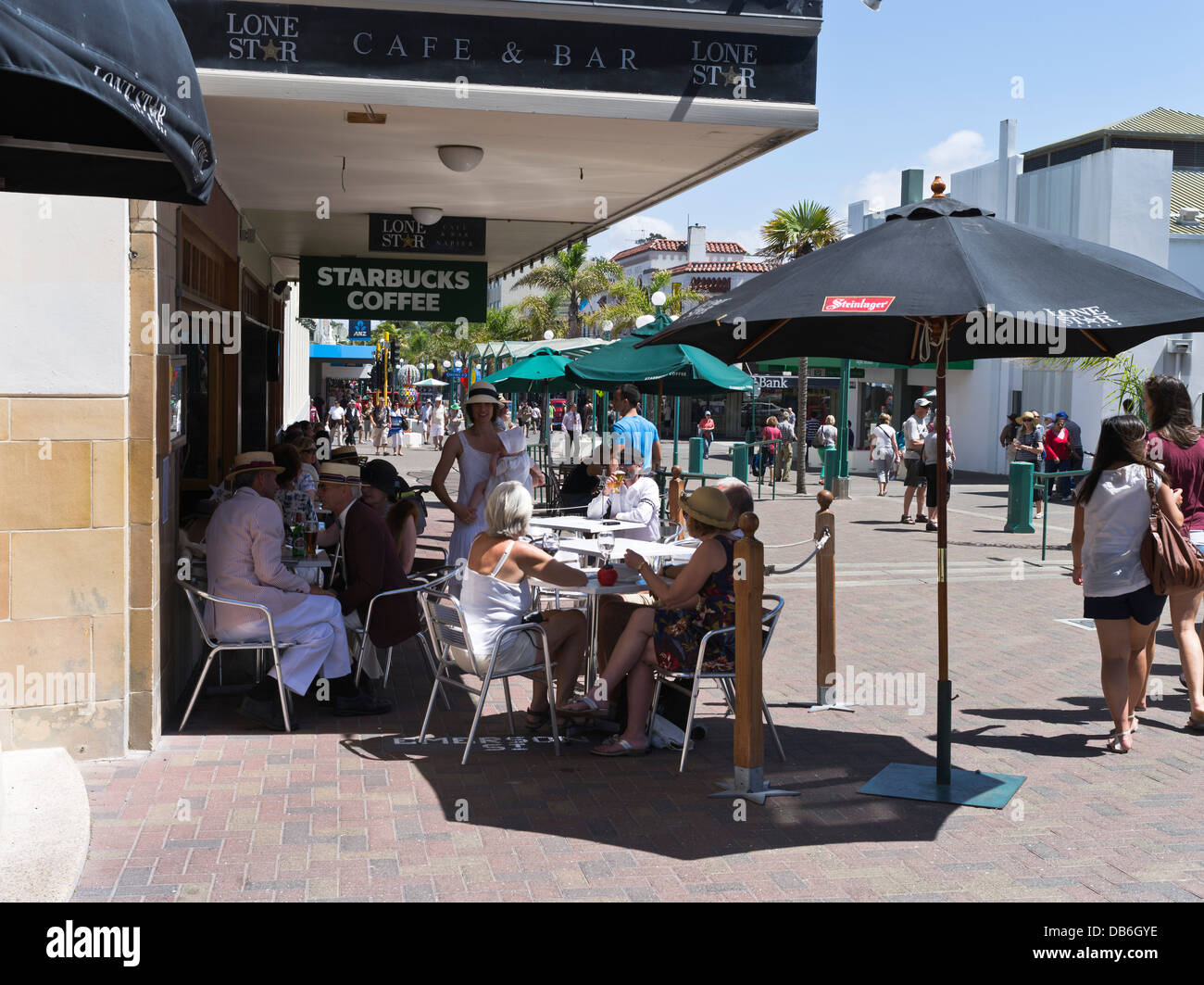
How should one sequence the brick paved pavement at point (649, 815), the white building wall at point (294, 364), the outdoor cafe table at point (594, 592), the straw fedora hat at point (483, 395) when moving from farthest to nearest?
the white building wall at point (294, 364) → the straw fedora hat at point (483, 395) → the outdoor cafe table at point (594, 592) → the brick paved pavement at point (649, 815)

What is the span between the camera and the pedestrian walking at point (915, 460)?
683 inches

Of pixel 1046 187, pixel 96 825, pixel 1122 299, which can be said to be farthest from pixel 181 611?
pixel 1046 187

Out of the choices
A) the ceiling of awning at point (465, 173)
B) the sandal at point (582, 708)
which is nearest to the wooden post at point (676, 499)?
the ceiling of awning at point (465, 173)

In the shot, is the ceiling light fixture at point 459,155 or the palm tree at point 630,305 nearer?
the ceiling light fixture at point 459,155

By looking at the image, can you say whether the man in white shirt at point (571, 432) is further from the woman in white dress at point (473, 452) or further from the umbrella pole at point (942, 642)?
the umbrella pole at point (942, 642)

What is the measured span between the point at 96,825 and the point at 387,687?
8.78 feet

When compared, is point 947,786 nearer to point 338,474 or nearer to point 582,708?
point 582,708

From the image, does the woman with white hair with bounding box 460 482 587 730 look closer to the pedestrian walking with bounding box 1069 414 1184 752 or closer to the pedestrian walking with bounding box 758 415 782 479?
the pedestrian walking with bounding box 1069 414 1184 752

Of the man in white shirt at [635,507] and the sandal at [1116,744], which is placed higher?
the man in white shirt at [635,507]

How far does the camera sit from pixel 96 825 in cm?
491

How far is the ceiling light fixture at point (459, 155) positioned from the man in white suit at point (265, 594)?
2328 mm

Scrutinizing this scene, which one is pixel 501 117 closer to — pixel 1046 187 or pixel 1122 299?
pixel 1122 299

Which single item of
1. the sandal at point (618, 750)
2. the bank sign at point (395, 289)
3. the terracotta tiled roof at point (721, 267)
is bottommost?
the sandal at point (618, 750)
